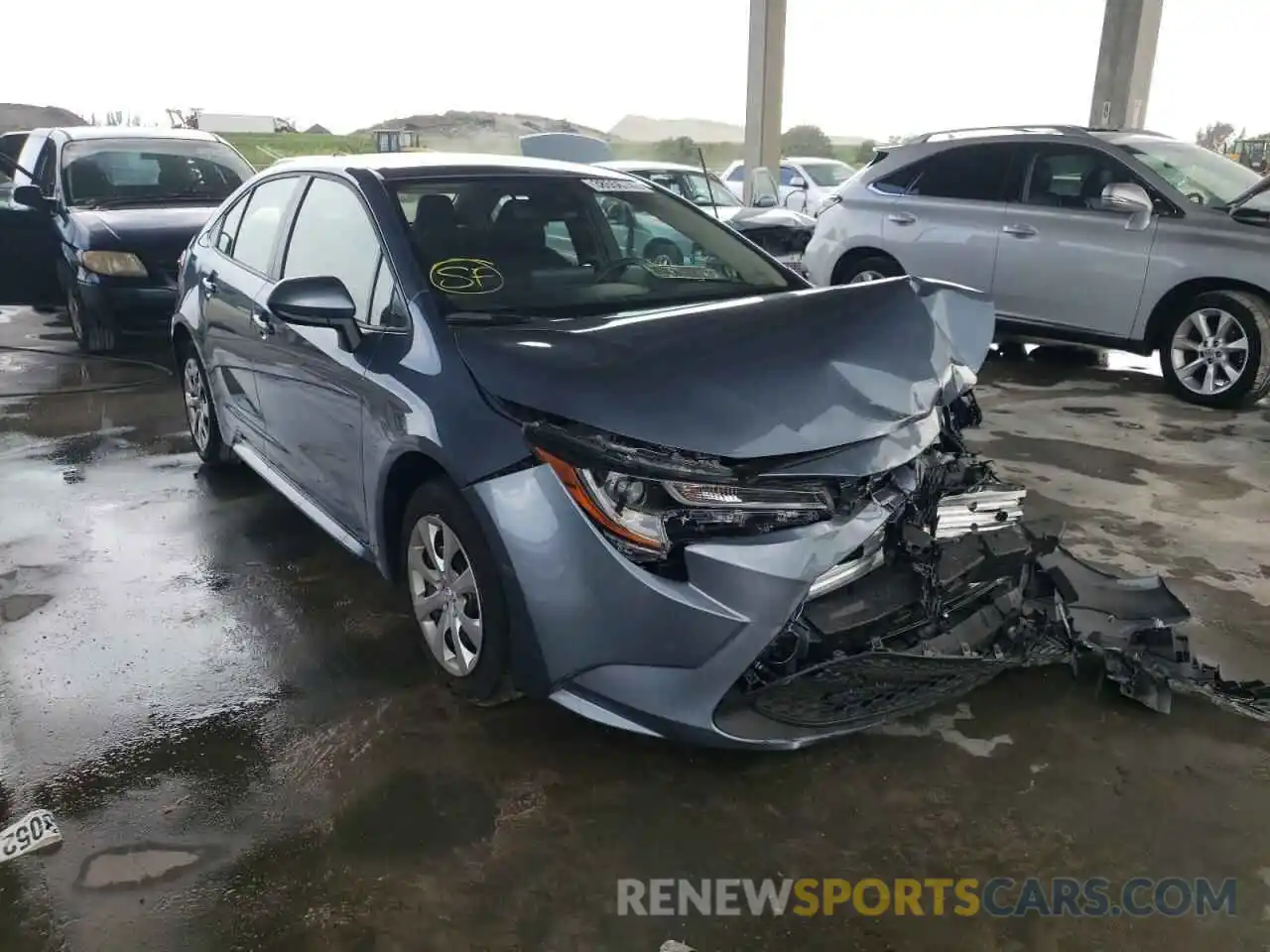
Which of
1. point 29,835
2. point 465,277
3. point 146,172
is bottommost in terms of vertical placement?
point 29,835

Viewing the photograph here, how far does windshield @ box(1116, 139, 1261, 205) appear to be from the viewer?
5.89m

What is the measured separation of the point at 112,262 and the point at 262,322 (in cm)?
375

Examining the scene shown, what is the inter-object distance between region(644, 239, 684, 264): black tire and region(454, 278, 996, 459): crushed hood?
53cm

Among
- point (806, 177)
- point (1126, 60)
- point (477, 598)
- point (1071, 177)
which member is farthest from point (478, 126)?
point (477, 598)

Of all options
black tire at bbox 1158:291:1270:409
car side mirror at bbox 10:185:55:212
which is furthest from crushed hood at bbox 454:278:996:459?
car side mirror at bbox 10:185:55:212

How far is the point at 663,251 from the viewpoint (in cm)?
329

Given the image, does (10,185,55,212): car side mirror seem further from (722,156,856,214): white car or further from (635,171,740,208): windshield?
(722,156,856,214): white car

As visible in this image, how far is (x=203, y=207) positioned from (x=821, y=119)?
11232mm

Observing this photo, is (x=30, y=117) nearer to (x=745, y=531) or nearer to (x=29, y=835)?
(x=29, y=835)

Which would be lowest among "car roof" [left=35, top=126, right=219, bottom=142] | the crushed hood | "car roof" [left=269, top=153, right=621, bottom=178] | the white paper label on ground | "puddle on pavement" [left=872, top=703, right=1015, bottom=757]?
the white paper label on ground

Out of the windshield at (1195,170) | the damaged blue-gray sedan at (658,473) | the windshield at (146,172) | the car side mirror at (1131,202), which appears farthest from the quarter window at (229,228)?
the windshield at (1195,170)

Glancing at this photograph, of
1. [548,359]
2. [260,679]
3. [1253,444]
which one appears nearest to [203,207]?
[260,679]

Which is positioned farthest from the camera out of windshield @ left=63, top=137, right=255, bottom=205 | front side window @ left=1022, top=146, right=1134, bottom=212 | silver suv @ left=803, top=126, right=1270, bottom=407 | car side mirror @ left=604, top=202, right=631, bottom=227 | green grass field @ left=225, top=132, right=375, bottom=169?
green grass field @ left=225, top=132, right=375, bottom=169

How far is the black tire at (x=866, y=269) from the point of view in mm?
7156
